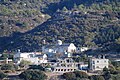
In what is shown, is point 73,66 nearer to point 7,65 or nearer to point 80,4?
point 7,65

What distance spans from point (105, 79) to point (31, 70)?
850cm

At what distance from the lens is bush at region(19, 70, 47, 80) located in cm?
9944

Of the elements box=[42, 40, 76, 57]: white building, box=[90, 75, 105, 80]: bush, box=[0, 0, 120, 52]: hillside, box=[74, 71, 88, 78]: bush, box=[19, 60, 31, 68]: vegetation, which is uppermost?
box=[0, 0, 120, 52]: hillside

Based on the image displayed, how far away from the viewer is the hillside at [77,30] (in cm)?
13912

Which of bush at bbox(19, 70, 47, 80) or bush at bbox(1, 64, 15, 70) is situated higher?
bush at bbox(1, 64, 15, 70)

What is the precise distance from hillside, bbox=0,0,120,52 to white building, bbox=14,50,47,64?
406 inches

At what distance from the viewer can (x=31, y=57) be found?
398ft

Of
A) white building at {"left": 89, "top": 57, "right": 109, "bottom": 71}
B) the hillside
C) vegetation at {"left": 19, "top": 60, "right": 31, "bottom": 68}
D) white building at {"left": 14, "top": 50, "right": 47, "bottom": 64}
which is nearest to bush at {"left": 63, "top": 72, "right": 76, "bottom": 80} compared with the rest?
white building at {"left": 89, "top": 57, "right": 109, "bottom": 71}

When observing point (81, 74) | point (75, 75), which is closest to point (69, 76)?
point (75, 75)

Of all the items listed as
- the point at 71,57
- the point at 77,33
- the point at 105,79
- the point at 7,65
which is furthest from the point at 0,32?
the point at 105,79

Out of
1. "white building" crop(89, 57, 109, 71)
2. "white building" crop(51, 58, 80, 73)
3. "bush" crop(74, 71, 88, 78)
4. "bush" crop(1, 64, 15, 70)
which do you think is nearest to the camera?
"bush" crop(74, 71, 88, 78)

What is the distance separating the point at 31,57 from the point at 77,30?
26.3 metres

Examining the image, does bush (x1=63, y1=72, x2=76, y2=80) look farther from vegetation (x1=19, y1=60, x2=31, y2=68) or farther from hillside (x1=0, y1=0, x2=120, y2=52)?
hillside (x1=0, y1=0, x2=120, y2=52)

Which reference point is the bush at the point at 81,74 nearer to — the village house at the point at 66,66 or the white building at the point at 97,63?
the village house at the point at 66,66
